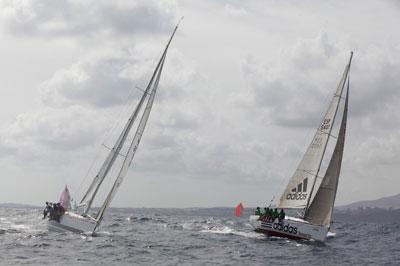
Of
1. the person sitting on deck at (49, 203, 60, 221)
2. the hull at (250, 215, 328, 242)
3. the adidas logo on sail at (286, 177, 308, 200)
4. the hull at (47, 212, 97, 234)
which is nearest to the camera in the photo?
the hull at (47, 212, 97, 234)

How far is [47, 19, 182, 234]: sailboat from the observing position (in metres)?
40.4

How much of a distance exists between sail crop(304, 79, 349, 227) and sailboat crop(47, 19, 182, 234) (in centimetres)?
1401

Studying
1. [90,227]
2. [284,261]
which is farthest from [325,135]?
[90,227]

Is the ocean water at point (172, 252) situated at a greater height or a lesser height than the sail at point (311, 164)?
lesser

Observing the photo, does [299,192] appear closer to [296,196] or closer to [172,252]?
[296,196]

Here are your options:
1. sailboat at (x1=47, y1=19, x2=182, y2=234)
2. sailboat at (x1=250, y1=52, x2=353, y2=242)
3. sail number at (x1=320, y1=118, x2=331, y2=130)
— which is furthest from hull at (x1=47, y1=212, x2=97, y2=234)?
sail number at (x1=320, y1=118, x2=331, y2=130)

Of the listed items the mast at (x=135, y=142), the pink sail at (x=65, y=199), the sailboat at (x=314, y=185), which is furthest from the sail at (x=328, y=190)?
the pink sail at (x=65, y=199)

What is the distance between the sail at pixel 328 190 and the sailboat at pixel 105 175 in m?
14.0

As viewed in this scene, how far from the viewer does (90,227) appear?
40500 mm

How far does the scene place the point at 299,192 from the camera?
151 feet

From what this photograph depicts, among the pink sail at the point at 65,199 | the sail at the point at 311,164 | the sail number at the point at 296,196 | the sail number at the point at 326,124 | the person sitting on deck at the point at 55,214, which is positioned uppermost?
the sail number at the point at 326,124

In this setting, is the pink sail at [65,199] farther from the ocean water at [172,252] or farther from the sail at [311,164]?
the sail at [311,164]

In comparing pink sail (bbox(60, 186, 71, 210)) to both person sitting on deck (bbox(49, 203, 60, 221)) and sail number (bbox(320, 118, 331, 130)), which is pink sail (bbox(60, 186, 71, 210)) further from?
sail number (bbox(320, 118, 331, 130))

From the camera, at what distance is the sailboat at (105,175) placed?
40406 millimetres
